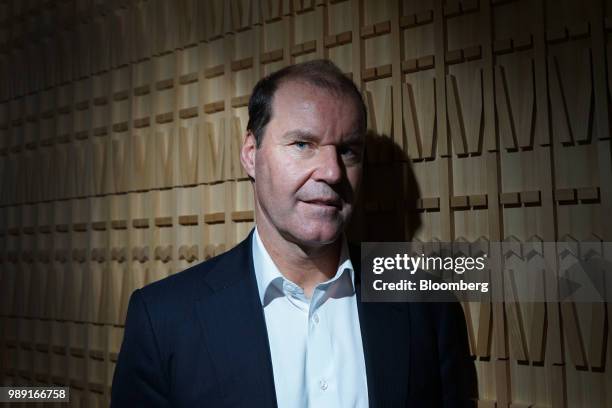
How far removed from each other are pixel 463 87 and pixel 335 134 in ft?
0.93

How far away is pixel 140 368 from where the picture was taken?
1.04m

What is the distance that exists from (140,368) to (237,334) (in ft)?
0.61

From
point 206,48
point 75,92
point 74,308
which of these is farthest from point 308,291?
point 75,92

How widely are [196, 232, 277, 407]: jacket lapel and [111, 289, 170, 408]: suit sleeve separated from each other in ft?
0.32

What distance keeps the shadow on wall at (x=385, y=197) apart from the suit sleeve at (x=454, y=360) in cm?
17

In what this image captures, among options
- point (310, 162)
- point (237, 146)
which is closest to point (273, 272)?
point (310, 162)

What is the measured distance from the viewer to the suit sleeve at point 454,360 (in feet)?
3.46

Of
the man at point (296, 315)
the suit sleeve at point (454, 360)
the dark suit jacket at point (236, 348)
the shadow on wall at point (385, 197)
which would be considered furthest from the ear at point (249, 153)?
the suit sleeve at point (454, 360)

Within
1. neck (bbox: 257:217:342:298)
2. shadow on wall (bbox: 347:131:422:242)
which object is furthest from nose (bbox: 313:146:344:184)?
shadow on wall (bbox: 347:131:422:242)

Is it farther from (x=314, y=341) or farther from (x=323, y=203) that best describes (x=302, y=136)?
(x=314, y=341)

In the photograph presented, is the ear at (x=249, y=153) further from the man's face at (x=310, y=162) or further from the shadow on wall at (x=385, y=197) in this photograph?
the shadow on wall at (x=385, y=197)

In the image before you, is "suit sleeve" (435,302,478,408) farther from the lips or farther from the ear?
the ear

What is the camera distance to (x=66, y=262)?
1805 millimetres

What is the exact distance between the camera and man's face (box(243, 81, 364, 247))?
3.24 feet
